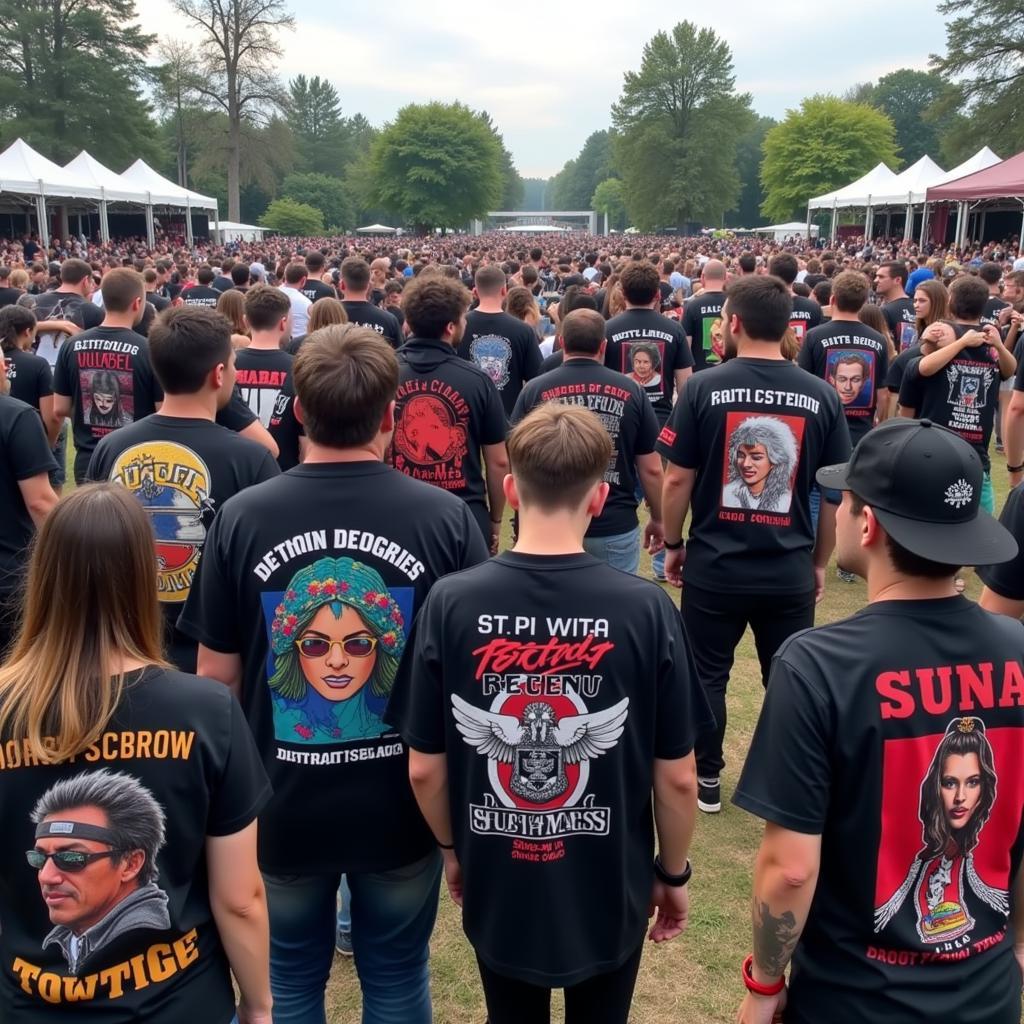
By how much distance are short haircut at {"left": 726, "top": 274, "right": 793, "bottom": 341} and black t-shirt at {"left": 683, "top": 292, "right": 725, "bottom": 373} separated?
3.94m

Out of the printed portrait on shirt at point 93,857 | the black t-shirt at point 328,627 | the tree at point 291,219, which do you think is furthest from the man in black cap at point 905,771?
the tree at point 291,219

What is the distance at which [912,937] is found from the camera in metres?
1.87

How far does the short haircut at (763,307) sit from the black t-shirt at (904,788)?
229 cm

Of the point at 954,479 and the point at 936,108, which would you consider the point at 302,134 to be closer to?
the point at 936,108

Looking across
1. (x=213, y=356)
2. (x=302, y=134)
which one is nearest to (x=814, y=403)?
(x=213, y=356)

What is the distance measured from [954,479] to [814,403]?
7.09 ft

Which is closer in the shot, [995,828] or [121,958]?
[121,958]

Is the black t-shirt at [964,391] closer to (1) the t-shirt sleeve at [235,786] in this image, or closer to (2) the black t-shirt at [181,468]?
(2) the black t-shirt at [181,468]

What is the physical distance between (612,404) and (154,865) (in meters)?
3.58

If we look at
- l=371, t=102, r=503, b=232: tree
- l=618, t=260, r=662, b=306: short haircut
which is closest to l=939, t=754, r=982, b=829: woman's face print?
l=618, t=260, r=662, b=306: short haircut

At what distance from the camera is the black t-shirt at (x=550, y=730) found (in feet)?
6.81

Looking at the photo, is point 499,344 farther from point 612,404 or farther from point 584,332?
point 612,404

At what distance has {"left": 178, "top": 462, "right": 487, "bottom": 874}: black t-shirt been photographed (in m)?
2.35

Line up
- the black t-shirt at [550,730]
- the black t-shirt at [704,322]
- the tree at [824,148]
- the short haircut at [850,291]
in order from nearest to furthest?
the black t-shirt at [550,730] → the short haircut at [850,291] → the black t-shirt at [704,322] → the tree at [824,148]
